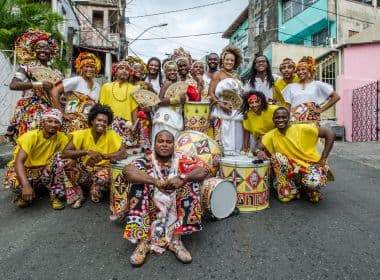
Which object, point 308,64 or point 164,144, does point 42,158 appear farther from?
point 308,64

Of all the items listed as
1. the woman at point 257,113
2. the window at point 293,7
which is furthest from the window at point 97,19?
the woman at point 257,113

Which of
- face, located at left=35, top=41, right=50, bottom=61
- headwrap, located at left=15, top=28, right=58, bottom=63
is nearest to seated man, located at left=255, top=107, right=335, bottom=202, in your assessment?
face, located at left=35, top=41, right=50, bottom=61

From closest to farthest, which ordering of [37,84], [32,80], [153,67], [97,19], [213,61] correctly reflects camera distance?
[37,84], [32,80], [153,67], [213,61], [97,19]

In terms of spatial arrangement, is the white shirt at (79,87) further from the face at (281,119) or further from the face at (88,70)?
the face at (281,119)

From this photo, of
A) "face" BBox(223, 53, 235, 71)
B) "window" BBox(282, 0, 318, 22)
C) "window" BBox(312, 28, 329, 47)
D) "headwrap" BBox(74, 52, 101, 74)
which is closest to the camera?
"headwrap" BBox(74, 52, 101, 74)

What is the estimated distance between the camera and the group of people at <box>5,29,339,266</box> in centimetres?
383

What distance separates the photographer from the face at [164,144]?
283 centimetres

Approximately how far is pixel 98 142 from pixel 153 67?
1.83 m

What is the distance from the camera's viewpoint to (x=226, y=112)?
4586 mm

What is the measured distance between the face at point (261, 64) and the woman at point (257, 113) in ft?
2.30

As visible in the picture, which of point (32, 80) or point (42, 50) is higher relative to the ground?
point (42, 50)

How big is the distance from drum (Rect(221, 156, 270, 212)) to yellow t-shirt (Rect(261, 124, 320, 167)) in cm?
35

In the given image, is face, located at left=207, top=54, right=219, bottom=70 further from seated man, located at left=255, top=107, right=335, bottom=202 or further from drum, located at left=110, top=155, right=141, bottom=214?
drum, located at left=110, top=155, right=141, bottom=214

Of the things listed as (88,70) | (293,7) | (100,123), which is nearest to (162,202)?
(100,123)
